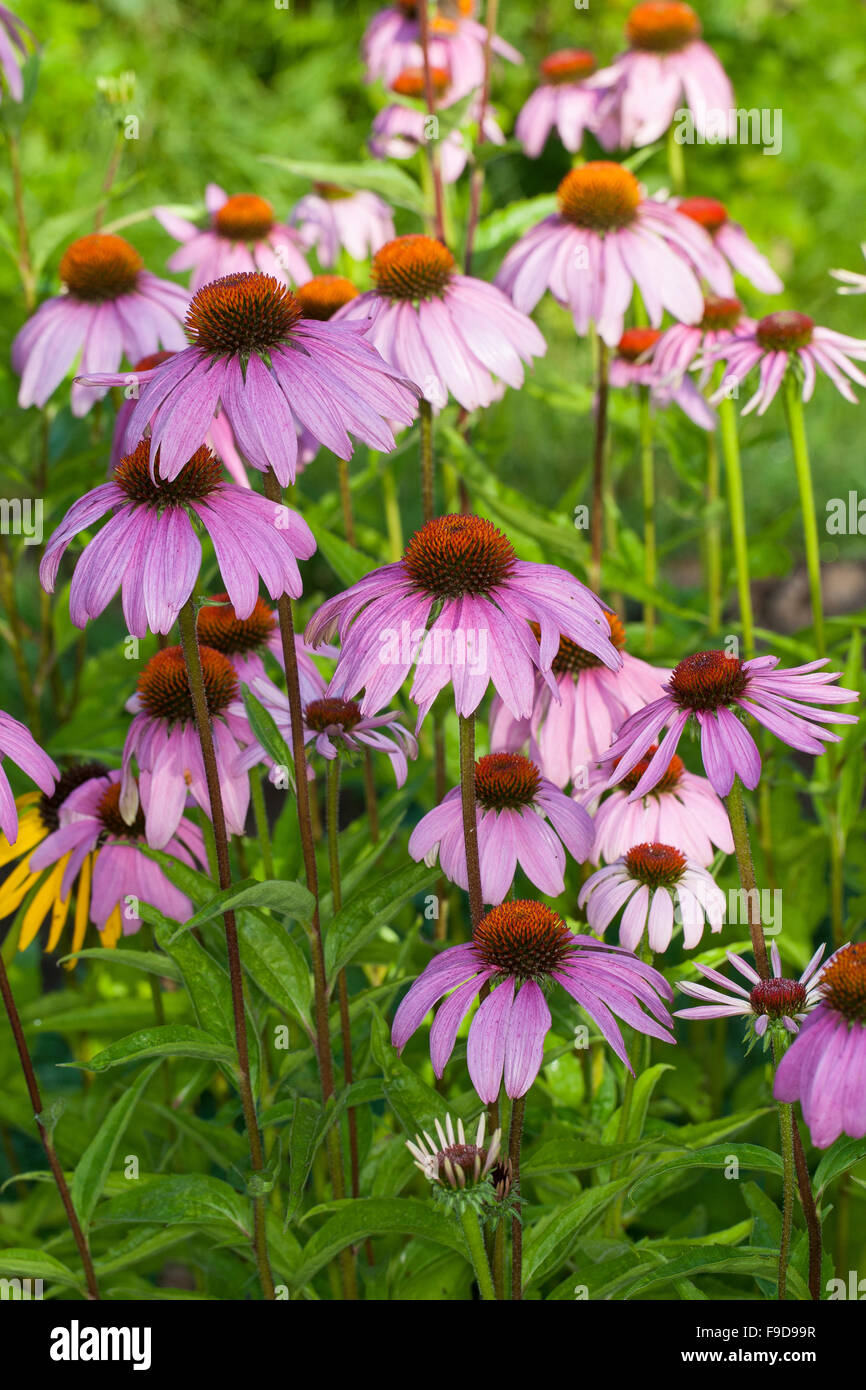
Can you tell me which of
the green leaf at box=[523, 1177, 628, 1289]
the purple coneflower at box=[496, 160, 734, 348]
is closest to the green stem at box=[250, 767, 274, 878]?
the green leaf at box=[523, 1177, 628, 1289]

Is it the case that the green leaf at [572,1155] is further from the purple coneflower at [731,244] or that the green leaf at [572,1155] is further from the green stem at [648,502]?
the purple coneflower at [731,244]

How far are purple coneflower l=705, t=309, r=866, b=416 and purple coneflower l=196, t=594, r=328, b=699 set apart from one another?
622 mm

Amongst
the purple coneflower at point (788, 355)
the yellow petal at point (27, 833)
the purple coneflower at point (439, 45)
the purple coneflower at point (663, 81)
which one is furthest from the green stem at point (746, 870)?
the purple coneflower at point (439, 45)

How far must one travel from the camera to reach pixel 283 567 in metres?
1.06

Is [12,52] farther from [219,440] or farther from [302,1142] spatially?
[302,1142]

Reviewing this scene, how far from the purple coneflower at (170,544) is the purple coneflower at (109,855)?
39cm

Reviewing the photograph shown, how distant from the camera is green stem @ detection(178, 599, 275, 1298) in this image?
3.59 ft

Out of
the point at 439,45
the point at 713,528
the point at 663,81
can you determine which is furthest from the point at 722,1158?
the point at 439,45

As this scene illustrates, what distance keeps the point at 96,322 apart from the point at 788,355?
0.93 meters

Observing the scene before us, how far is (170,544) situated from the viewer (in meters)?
1.06

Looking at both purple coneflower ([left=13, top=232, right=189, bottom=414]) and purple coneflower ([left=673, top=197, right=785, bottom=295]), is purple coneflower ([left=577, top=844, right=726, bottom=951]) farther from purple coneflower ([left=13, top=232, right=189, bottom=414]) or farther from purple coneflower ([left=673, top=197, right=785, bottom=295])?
purple coneflower ([left=673, top=197, right=785, bottom=295])

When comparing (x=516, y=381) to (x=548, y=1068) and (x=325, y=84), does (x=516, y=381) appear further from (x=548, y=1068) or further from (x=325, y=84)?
(x=325, y=84)

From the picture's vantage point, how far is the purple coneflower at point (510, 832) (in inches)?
48.8
